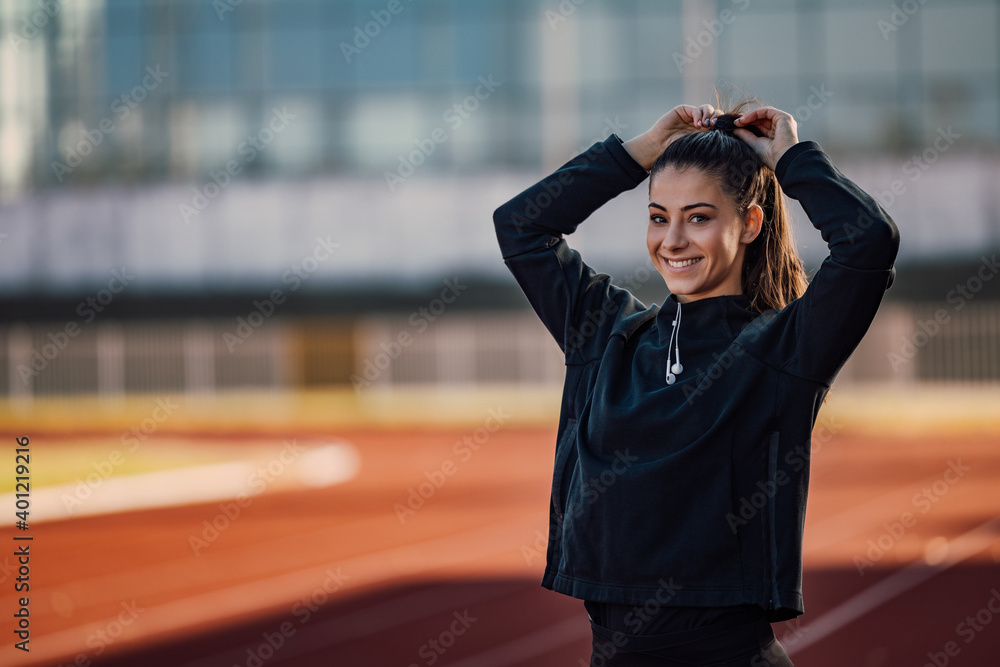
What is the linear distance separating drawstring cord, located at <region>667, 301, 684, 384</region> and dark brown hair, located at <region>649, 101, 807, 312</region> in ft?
0.56

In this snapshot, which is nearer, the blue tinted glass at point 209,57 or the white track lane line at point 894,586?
the white track lane line at point 894,586

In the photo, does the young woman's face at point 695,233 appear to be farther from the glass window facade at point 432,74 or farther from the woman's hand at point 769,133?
the glass window facade at point 432,74

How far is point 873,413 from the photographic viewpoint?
24.5 m

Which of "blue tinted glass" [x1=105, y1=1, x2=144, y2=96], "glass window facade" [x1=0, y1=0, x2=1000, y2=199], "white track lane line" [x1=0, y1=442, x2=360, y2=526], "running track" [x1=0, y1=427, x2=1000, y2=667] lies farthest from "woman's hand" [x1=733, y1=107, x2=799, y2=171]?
"blue tinted glass" [x1=105, y1=1, x2=144, y2=96]

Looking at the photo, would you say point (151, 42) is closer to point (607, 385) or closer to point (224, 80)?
point (224, 80)

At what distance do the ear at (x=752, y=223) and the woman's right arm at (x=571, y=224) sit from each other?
0.85ft

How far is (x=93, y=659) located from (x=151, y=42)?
26196mm

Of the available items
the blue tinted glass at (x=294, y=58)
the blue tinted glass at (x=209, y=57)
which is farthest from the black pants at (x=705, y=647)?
the blue tinted glass at (x=209, y=57)

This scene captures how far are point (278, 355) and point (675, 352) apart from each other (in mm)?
27881

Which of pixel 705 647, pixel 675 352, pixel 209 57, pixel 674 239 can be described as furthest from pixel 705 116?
pixel 209 57

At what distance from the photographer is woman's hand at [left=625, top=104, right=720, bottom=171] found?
2.52 m

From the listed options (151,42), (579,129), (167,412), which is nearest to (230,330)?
(167,412)

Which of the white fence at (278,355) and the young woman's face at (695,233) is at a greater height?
the young woman's face at (695,233)

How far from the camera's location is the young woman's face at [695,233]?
2.29m
